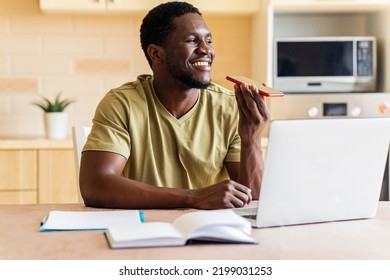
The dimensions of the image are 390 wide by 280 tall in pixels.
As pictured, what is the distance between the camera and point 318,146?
56.2 inches

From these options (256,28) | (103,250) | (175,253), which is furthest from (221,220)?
(256,28)

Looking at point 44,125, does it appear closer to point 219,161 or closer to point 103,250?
point 219,161

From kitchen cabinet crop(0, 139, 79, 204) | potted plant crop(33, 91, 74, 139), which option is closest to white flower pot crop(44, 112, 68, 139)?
potted plant crop(33, 91, 74, 139)

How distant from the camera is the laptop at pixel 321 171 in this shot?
4.56ft

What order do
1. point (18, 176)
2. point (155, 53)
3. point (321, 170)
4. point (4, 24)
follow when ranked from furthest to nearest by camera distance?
1. point (4, 24)
2. point (18, 176)
3. point (155, 53)
4. point (321, 170)

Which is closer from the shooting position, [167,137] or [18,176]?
[167,137]

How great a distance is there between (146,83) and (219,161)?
34 cm

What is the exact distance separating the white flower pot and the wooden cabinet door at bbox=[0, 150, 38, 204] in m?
0.19

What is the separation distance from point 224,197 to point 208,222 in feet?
1.26

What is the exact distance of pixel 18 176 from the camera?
3.26 m

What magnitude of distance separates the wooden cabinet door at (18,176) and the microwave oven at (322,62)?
1.25 m

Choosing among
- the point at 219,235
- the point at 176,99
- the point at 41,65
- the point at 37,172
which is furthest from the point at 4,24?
the point at 219,235

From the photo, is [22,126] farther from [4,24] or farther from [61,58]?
[4,24]

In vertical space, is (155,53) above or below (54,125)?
above
